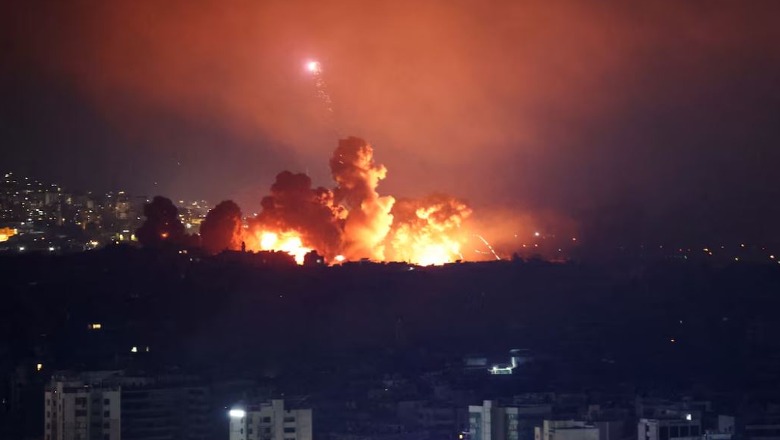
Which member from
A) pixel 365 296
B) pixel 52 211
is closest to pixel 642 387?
pixel 365 296

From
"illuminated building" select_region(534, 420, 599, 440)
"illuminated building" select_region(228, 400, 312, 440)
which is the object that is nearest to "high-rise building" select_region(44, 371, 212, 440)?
"illuminated building" select_region(228, 400, 312, 440)

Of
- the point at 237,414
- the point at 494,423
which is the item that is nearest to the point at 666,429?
the point at 494,423

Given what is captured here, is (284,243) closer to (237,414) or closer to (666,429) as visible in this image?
(237,414)

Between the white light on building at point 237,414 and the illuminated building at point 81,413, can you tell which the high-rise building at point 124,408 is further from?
the white light on building at point 237,414

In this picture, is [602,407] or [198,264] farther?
[198,264]

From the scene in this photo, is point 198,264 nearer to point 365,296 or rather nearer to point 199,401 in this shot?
point 365,296

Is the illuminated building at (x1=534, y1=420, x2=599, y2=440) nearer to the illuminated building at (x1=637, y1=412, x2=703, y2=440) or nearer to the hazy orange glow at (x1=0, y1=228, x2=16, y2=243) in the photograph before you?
the illuminated building at (x1=637, y1=412, x2=703, y2=440)
